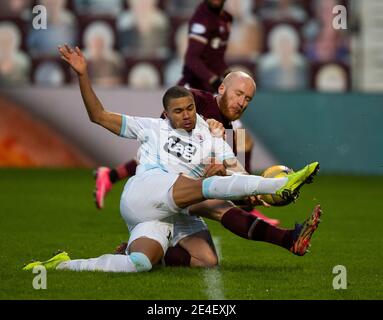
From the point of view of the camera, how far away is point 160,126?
24.4ft


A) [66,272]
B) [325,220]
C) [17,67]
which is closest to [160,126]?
[66,272]

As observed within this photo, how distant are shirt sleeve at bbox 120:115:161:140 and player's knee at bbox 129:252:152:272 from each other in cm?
82

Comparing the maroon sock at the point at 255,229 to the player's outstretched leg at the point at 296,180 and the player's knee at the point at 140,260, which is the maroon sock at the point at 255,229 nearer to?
the player's outstretched leg at the point at 296,180

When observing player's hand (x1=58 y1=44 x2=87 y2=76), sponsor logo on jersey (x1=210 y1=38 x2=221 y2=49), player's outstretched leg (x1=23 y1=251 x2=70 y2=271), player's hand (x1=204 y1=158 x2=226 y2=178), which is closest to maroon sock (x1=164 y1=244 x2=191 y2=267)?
player's hand (x1=204 y1=158 x2=226 y2=178)

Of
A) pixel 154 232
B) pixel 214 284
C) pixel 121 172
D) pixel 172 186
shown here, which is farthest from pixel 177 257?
pixel 121 172

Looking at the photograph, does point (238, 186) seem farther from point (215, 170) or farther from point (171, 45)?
point (171, 45)

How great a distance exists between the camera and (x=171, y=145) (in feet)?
24.3

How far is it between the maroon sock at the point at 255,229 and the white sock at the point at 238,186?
1.64ft

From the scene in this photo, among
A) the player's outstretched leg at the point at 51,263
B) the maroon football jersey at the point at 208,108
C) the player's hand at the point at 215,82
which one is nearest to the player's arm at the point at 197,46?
the player's hand at the point at 215,82

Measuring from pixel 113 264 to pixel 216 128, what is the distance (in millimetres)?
1155
